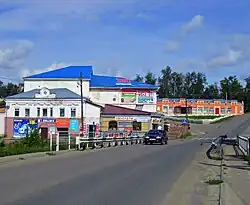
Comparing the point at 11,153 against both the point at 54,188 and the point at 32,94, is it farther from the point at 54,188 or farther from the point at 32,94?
the point at 32,94

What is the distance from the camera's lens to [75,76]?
99062mm

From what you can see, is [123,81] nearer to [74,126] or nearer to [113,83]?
[113,83]

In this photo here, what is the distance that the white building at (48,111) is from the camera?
80875 mm

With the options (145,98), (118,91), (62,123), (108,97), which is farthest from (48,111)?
(145,98)

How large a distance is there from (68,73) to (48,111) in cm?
2084

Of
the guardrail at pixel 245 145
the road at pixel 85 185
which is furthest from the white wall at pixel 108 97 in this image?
the road at pixel 85 185

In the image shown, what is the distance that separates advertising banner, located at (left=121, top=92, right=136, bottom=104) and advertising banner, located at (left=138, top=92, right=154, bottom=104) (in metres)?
1.20

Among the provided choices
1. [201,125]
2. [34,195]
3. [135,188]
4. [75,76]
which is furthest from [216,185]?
[201,125]

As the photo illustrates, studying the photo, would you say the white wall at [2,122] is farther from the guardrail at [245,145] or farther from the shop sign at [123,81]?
Result: the guardrail at [245,145]

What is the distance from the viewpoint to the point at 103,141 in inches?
1750

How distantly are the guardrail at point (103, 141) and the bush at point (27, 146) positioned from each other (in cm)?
397

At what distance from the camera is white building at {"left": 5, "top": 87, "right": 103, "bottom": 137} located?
80875 millimetres

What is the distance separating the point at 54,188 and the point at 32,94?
7311cm

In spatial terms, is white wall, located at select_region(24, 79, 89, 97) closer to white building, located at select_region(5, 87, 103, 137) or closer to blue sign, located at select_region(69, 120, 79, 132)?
white building, located at select_region(5, 87, 103, 137)
